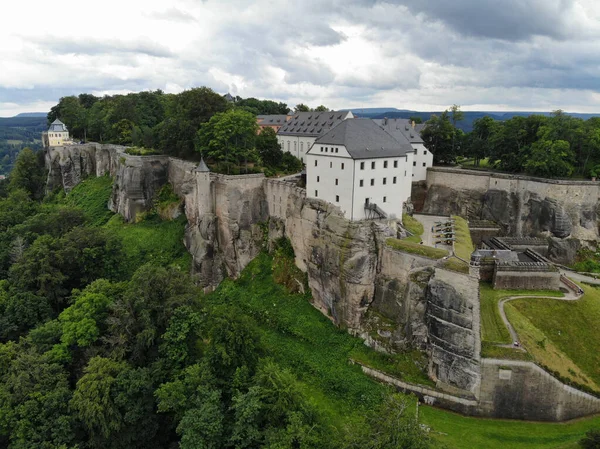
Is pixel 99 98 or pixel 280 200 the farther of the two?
pixel 99 98

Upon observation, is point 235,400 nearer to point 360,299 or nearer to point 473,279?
point 360,299

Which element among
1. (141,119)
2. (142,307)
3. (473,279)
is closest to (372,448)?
(473,279)

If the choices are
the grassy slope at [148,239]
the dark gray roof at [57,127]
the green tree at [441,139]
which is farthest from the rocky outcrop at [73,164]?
the green tree at [441,139]

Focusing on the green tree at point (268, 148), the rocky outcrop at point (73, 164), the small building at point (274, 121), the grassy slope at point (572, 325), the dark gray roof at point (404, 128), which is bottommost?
the grassy slope at point (572, 325)

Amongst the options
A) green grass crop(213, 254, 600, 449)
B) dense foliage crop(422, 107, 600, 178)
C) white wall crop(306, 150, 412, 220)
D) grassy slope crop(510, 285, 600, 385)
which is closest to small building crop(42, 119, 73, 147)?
green grass crop(213, 254, 600, 449)

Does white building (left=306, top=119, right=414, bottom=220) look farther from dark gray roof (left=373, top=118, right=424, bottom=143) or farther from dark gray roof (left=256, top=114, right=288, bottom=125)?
dark gray roof (left=256, top=114, right=288, bottom=125)

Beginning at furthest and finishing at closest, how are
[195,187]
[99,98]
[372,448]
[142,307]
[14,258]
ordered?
[99,98] < [195,187] < [14,258] < [142,307] < [372,448]

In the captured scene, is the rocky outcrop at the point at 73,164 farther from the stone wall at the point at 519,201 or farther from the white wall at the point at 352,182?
the stone wall at the point at 519,201
